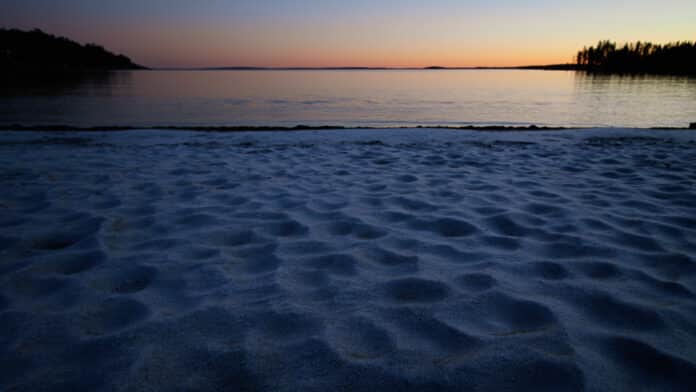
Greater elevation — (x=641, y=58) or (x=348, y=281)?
(x=641, y=58)

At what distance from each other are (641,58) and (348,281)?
5617 inches

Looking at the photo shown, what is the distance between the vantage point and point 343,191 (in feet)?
11.9

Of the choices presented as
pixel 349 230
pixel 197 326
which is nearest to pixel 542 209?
pixel 349 230

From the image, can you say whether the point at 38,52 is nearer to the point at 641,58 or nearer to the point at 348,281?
the point at 348,281

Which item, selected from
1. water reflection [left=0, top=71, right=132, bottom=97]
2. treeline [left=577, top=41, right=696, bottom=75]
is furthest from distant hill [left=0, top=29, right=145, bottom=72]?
treeline [left=577, top=41, right=696, bottom=75]

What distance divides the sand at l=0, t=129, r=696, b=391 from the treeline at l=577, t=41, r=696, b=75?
351ft

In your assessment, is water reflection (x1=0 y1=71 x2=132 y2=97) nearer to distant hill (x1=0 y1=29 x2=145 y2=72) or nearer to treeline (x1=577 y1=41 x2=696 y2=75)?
distant hill (x1=0 y1=29 x2=145 y2=72)

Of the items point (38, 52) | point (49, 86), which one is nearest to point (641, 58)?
point (49, 86)

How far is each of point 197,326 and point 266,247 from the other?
83cm

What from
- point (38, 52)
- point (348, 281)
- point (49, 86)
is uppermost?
point (38, 52)

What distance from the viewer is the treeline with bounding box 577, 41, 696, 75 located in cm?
8579

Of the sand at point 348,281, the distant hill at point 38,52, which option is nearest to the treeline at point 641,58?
the sand at point 348,281

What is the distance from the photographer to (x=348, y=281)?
2002 millimetres

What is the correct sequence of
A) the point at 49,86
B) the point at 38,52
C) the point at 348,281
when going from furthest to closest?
the point at 38,52
the point at 49,86
the point at 348,281
